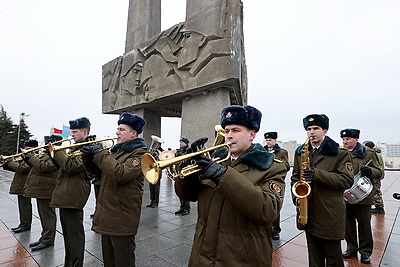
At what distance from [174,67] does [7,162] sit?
9276mm

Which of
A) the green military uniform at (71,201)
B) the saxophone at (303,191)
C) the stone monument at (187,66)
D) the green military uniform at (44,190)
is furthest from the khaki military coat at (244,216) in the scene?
the stone monument at (187,66)

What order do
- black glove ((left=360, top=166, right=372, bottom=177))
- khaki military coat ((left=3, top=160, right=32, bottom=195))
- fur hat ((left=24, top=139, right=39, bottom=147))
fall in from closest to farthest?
black glove ((left=360, top=166, right=372, bottom=177)) < khaki military coat ((left=3, top=160, right=32, bottom=195)) < fur hat ((left=24, top=139, right=39, bottom=147))

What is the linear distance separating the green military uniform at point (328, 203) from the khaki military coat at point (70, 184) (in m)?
3.35

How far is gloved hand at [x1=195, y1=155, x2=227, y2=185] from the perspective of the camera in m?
1.60

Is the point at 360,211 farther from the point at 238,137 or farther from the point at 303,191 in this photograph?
the point at 238,137

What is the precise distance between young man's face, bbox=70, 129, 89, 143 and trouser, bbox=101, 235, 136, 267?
1.70m

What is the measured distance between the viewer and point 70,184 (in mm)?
3773

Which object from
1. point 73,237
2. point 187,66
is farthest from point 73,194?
point 187,66

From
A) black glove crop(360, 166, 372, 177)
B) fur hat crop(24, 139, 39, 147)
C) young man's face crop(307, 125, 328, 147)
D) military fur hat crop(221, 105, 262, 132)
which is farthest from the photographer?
fur hat crop(24, 139, 39, 147)

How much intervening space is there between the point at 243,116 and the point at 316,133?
1.90m

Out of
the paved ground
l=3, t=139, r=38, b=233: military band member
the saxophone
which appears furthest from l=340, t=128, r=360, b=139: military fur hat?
l=3, t=139, r=38, b=233: military band member

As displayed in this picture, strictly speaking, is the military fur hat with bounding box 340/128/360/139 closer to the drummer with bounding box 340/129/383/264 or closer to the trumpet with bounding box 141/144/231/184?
the drummer with bounding box 340/129/383/264

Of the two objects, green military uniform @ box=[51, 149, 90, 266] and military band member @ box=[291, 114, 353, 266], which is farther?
green military uniform @ box=[51, 149, 90, 266]

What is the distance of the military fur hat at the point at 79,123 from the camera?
383 centimetres
